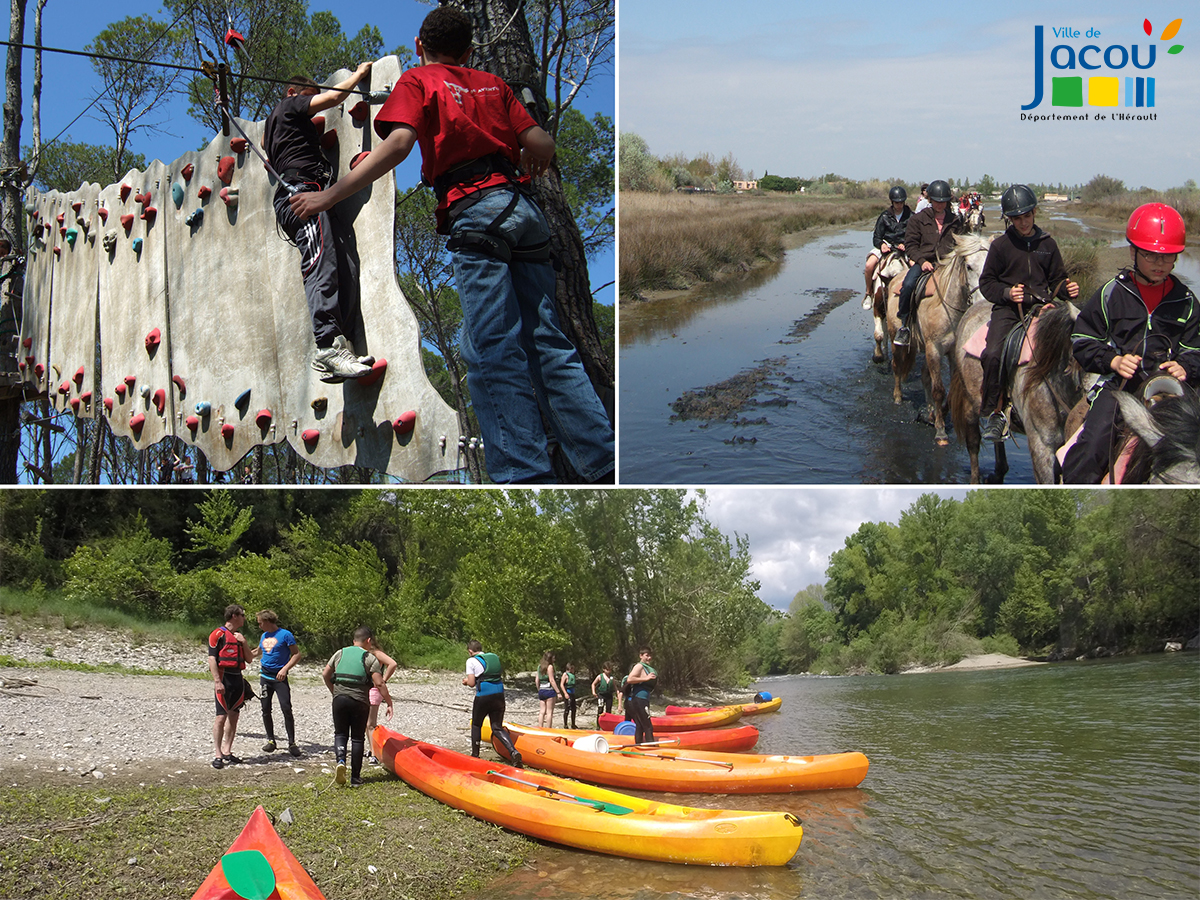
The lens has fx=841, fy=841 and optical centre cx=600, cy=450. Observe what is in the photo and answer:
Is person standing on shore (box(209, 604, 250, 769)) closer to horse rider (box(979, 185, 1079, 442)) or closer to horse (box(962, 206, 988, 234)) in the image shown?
horse rider (box(979, 185, 1079, 442))

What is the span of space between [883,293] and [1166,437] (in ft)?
21.8

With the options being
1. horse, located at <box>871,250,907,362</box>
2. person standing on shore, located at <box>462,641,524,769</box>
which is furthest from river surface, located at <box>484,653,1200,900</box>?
horse, located at <box>871,250,907,362</box>

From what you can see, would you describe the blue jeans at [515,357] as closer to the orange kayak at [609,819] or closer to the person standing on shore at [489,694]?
the orange kayak at [609,819]

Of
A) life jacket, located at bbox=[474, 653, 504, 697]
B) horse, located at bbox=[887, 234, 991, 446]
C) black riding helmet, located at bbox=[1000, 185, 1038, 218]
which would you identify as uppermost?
black riding helmet, located at bbox=[1000, 185, 1038, 218]

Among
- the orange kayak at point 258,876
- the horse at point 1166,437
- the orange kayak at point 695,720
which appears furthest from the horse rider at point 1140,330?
the orange kayak at point 695,720

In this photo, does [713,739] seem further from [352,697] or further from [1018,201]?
[1018,201]

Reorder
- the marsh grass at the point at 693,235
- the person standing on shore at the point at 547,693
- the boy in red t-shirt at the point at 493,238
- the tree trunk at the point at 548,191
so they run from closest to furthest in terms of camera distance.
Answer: the boy in red t-shirt at the point at 493,238 → the tree trunk at the point at 548,191 → the marsh grass at the point at 693,235 → the person standing on shore at the point at 547,693

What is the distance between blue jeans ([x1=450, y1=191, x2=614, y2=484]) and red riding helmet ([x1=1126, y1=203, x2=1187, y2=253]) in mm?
3991

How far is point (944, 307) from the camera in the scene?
30.5 feet

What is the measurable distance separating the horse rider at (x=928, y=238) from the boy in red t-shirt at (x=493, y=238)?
24.4ft

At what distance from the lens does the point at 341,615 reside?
16.0m

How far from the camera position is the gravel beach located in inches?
247

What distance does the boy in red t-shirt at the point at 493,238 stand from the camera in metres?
3.73

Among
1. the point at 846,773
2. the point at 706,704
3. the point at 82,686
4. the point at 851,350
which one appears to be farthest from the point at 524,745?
the point at 706,704
